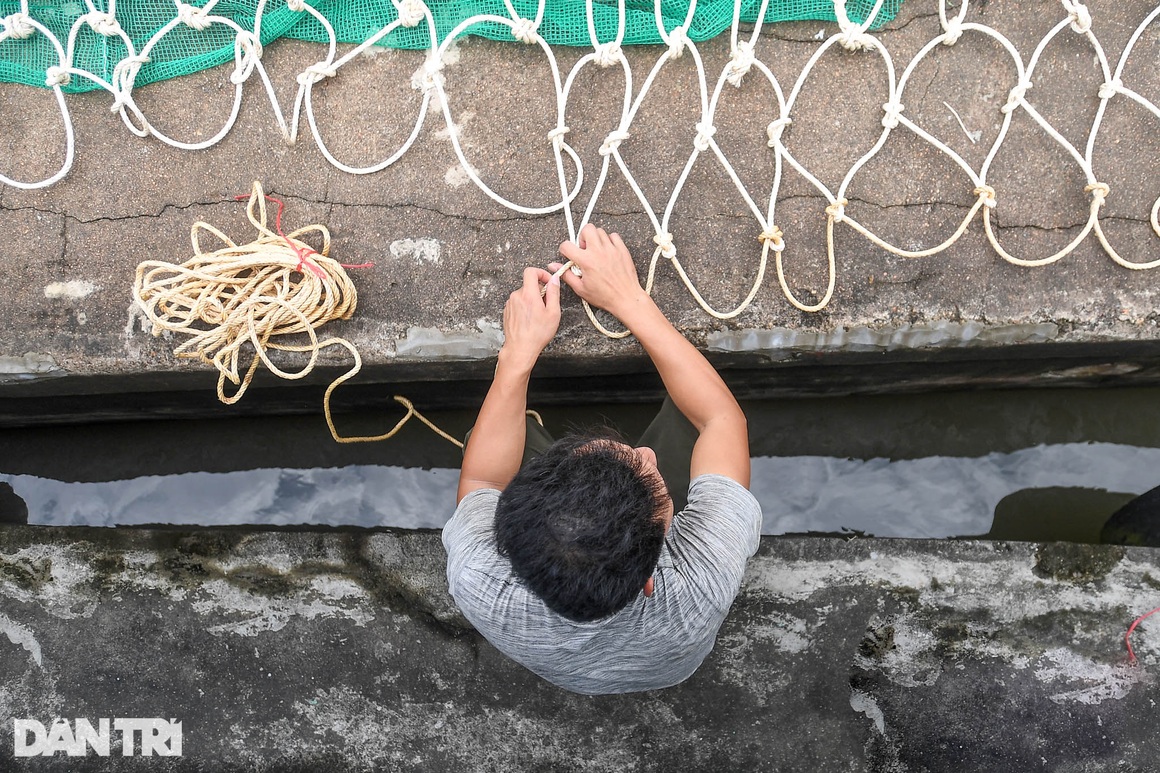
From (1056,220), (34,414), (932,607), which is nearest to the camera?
(1056,220)

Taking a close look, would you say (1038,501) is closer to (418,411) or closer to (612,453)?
(612,453)

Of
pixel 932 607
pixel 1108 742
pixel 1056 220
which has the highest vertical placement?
pixel 1056 220

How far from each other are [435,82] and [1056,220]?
5.42 feet

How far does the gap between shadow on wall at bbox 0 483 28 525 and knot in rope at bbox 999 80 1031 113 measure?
3.60m

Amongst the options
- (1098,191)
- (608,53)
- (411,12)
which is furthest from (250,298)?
(1098,191)

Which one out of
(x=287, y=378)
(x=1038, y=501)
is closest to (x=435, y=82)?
(x=287, y=378)

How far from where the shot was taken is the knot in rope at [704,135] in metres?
1.81

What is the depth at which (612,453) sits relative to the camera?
4.13 ft

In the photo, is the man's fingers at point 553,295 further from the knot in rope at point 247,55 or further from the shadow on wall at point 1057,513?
the shadow on wall at point 1057,513

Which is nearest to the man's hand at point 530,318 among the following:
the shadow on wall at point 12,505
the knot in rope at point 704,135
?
the knot in rope at point 704,135

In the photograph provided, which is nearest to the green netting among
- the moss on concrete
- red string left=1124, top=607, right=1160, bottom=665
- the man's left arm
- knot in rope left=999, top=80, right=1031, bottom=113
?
knot in rope left=999, top=80, right=1031, bottom=113

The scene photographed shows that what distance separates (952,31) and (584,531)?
1620 mm

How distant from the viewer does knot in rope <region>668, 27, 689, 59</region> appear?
1809 mm

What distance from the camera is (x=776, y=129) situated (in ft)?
5.95
